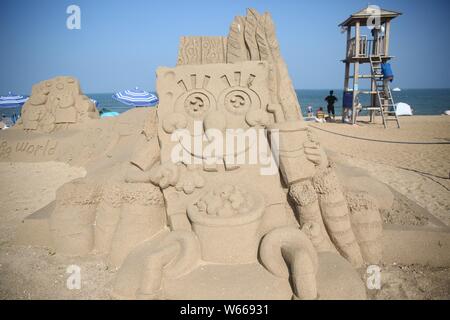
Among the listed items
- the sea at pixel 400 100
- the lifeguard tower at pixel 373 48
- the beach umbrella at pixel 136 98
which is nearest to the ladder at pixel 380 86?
the lifeguard tower at pixel 373 48

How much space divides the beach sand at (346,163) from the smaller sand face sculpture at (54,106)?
1193mm

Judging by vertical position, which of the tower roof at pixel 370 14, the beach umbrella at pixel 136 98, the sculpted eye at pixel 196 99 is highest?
the tower roof at pixel 370 14

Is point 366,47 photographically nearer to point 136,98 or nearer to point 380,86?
point 380,86

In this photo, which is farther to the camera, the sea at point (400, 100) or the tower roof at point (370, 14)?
the sea at point (400, 100)

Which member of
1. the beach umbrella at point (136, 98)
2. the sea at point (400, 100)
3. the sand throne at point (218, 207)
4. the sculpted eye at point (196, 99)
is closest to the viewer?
the sand throne at point (218, 207)

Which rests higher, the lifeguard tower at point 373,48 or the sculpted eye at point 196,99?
the lifeguard tower at point 373,48

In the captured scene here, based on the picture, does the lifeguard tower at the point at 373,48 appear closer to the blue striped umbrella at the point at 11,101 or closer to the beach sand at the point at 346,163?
the beach sand at the point at 346,163

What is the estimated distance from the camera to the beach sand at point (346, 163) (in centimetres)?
262

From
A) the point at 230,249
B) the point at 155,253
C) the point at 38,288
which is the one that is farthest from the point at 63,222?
the point at 230,249

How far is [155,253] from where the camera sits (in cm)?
235

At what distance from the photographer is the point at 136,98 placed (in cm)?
1405

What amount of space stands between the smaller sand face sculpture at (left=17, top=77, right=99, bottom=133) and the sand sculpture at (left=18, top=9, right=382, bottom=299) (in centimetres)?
572

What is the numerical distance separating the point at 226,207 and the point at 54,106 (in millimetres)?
7430

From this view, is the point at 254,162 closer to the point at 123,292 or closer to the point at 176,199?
the point at 176,199
